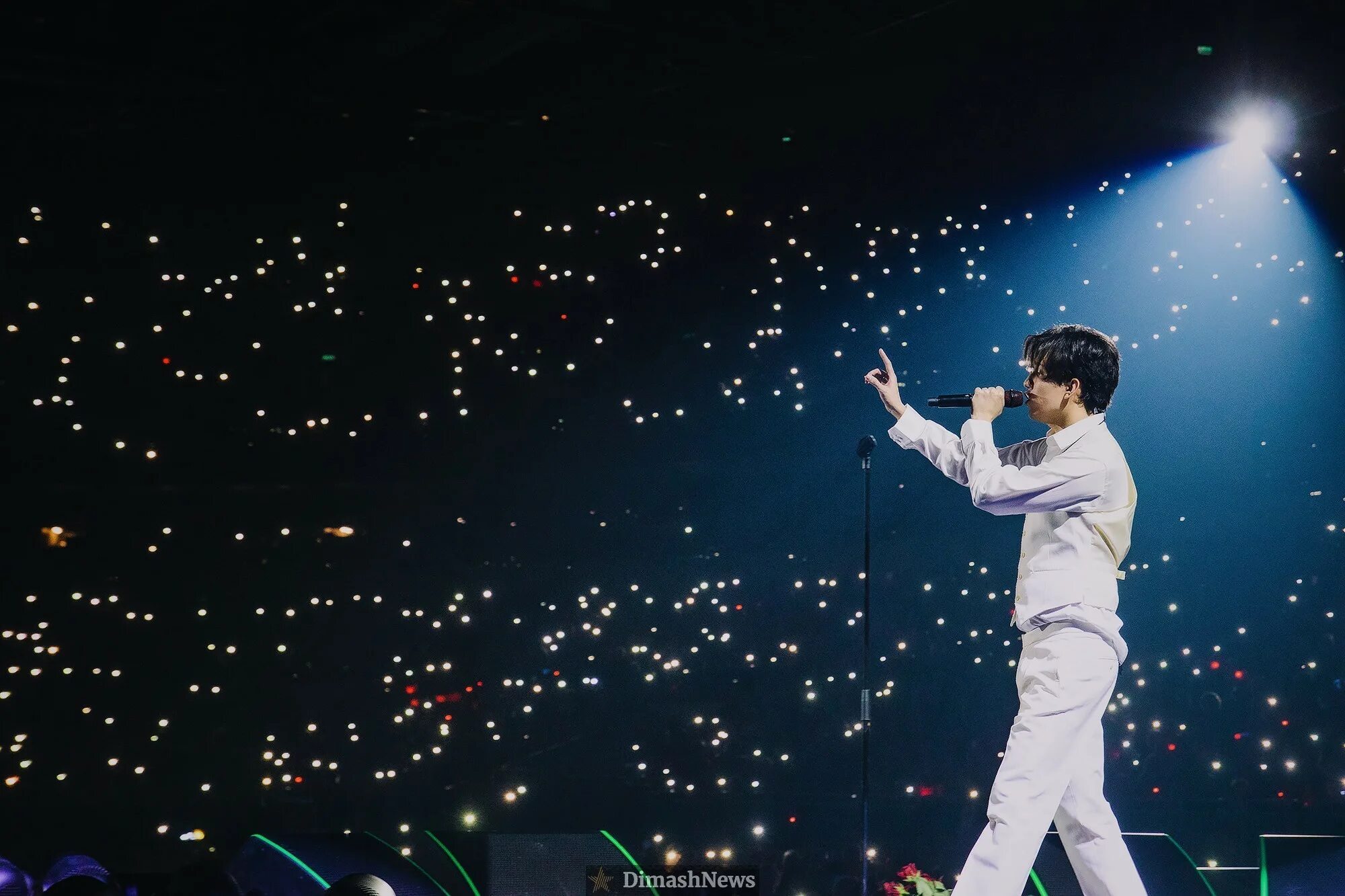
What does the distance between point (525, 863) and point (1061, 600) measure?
5.02ft

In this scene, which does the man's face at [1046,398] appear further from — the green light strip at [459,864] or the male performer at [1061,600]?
the green light strip at [459,864]

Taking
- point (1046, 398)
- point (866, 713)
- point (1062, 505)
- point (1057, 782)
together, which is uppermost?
point (1046, 398)

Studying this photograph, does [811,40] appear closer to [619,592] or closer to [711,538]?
[711,538]

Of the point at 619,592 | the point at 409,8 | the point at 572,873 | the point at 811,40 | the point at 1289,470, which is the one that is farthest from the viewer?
the point at 1289,470

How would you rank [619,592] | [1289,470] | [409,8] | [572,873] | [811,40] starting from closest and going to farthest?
1. [572,873]
2. [409,8]
3. [811,40]
4. [619,592]
5. [1289,470]

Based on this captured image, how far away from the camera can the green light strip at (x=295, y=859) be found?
8.62 feet

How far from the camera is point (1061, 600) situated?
7.29ft

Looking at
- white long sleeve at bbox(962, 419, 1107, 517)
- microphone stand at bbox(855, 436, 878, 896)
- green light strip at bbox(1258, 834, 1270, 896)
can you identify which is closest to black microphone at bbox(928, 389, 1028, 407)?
white long sleeve at bbox(962, 419, 1107, 517)

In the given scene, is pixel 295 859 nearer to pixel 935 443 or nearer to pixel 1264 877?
pixel 935 443

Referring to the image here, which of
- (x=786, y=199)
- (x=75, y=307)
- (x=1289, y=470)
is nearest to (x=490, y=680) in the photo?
(x=75, y=307)

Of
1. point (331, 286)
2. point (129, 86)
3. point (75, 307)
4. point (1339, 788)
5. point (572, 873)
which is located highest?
point (129, 86)

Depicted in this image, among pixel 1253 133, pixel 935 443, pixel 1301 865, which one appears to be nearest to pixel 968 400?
pixel 935 443

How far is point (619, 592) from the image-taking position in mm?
4016

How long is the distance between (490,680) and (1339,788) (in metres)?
3.49
